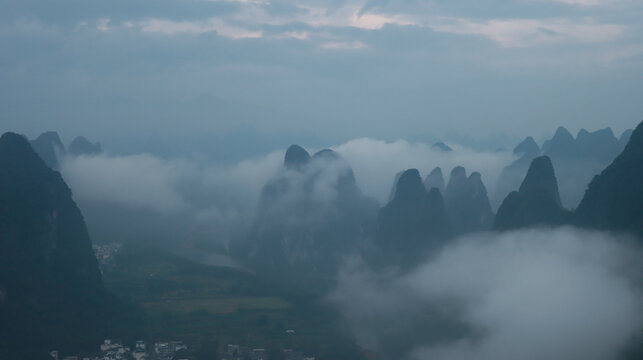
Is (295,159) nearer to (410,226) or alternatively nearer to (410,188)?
(410,188)

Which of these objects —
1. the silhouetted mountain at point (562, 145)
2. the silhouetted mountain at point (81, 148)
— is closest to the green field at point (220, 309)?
the silhouetted mountain at point (81, 148)

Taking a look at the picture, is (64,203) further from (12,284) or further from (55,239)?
(12,284)

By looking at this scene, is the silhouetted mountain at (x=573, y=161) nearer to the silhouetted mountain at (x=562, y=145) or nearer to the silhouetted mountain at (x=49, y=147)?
the silhouetted mountain at (x=562, y=145)

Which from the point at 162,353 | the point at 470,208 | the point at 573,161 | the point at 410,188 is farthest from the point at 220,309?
the point at 573,161

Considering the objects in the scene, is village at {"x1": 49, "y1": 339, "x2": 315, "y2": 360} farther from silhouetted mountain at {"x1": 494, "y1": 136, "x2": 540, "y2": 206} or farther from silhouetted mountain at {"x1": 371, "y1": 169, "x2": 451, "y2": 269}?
silhouetted mountain at {"x1": 494, "y1": 136, "x2": 540, "y2": 206}

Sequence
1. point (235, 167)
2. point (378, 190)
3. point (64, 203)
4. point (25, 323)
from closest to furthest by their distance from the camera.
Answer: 1. point (25, 323)
2. point (64, 203)
3. point (378, 190)
4. point (235, 167)

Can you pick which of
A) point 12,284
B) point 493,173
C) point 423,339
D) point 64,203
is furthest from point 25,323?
point 493,173

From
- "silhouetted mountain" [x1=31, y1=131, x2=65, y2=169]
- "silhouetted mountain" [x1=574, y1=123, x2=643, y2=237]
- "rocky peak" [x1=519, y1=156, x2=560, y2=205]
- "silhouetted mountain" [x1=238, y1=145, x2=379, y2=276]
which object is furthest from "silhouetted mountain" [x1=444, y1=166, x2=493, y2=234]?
"silhouetted mountain" [x1=31, y1=131, x2=65, y2=169]
